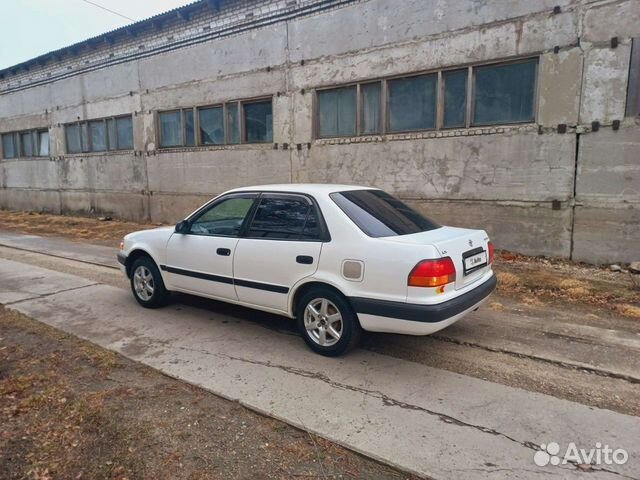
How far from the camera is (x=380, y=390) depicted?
3.49 meters

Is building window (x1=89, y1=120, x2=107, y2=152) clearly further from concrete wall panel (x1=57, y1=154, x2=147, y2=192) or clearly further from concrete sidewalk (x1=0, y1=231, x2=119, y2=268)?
concrete sidewalk (x1=0, y1=231, x2=119, y2=268)

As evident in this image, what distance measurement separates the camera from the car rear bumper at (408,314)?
3.56m

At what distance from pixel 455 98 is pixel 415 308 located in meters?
6.37

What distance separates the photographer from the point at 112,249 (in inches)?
399

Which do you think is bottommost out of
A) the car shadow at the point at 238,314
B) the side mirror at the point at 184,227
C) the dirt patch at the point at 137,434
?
the dirt patch at the point at 137,434

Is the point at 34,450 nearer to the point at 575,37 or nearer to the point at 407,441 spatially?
the point at 407,441

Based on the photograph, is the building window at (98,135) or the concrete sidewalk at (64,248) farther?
the building window at (98,135)

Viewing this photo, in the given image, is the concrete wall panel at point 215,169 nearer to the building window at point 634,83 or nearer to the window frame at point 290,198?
the window frame at point 290,198

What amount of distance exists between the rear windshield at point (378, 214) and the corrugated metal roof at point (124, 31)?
9.58 m

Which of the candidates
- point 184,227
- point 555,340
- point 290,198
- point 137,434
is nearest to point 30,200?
point 184,227

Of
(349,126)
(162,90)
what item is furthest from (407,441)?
(162,90)

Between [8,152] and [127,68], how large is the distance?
389 inches

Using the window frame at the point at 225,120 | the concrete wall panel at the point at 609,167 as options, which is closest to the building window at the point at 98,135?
the window frame at the point at 225,120

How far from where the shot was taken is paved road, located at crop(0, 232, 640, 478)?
2727 millimetres
